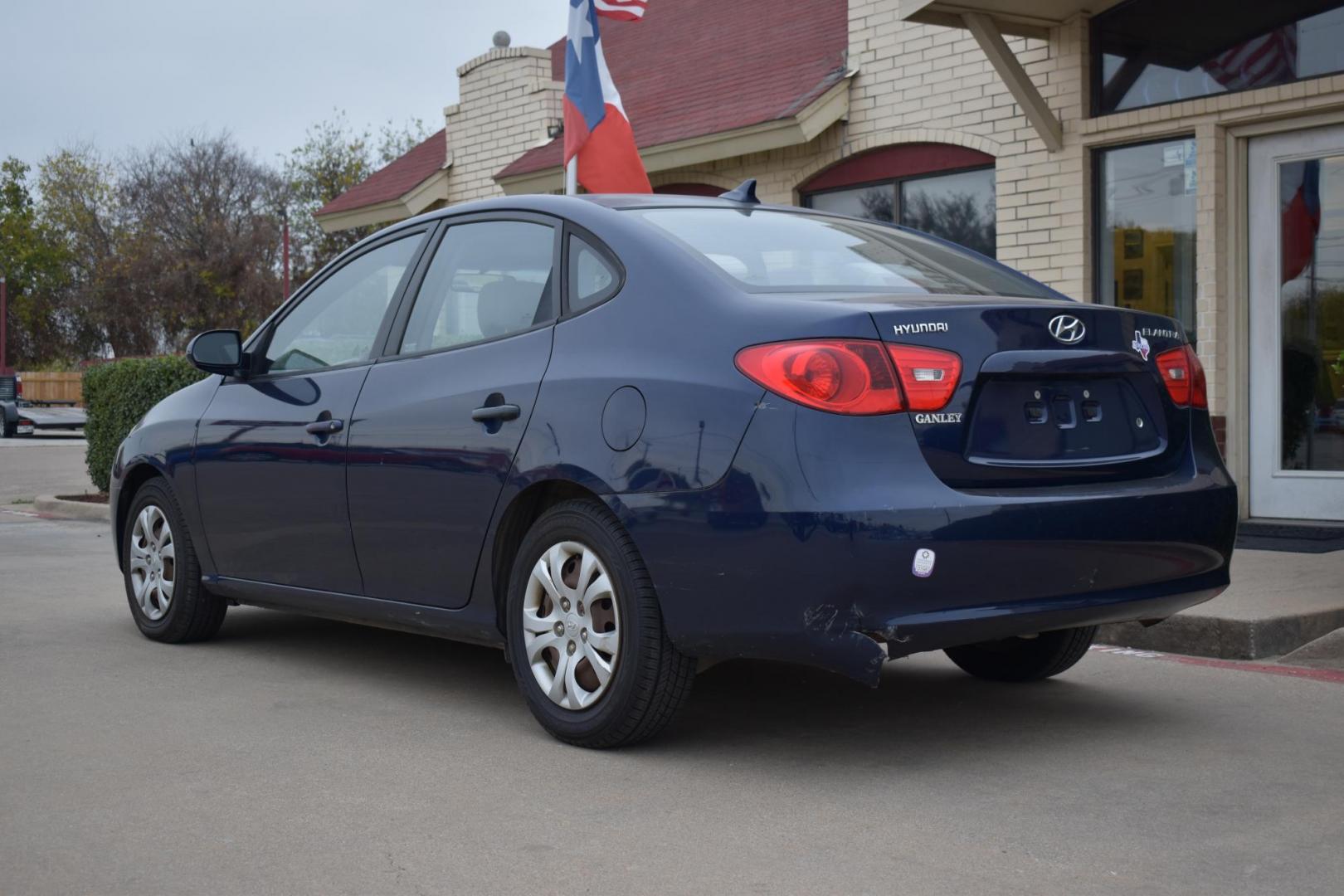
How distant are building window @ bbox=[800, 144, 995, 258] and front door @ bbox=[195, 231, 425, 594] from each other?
630 centimetres

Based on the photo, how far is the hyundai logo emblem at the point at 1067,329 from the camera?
4.50 meters

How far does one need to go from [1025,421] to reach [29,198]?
73192 millimetres

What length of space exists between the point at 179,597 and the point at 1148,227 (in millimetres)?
6882

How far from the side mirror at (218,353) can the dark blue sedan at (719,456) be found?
449mm

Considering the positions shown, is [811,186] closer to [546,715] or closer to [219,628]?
[219,628]

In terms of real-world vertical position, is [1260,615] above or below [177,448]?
below

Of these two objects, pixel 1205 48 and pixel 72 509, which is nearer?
pixel 1205 48

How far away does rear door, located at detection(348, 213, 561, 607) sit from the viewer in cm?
504

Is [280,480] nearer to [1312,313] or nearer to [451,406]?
[451,406]

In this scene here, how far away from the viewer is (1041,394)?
14.6 ft

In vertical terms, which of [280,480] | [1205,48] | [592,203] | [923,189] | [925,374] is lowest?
[280,480]

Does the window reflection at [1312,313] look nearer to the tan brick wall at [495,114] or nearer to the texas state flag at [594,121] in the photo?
the texas state flag at [594,121]

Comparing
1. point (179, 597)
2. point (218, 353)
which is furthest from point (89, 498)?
point (218, 353)

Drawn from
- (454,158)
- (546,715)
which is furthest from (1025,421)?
(454,158)
